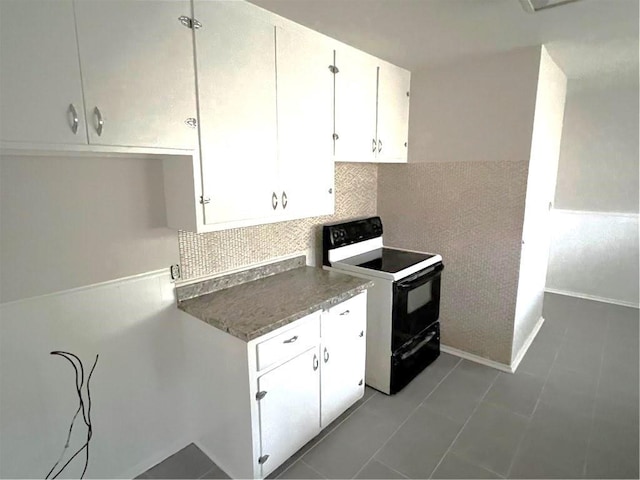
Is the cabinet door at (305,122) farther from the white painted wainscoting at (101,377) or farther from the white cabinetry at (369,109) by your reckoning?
the white painted wainscoting at (101,377)

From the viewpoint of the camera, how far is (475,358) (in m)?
2.96

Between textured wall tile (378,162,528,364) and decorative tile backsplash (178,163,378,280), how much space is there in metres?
0.28

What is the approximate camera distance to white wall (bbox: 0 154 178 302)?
1429 mm

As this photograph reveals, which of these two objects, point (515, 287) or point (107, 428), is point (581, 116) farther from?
point (107, 428)

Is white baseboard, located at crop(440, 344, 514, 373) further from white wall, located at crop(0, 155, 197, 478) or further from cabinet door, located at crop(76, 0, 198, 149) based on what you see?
cabinet door, located at crop(76, 0, 198, 149)

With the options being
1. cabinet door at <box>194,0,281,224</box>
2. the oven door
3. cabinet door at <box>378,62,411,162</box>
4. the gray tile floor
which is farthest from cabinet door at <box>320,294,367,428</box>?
cabinet door at <box>378,62,411,162</box>

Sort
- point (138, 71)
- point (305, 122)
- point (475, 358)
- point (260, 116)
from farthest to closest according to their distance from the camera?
1. point (475, 358)
2. point (305, 122)
3. point (260, 116)
4. point (138, 71)

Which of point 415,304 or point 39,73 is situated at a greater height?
point 39,73

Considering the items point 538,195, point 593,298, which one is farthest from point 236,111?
point 593,298

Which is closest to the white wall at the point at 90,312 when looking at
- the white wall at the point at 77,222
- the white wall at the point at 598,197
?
the white wall at the point at 77,222

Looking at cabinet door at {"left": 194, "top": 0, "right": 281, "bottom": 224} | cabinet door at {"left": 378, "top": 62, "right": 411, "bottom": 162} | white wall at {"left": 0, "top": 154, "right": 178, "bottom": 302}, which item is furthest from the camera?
cabinet door at {"left": 378, "top": 62, "right": 411, "bottom": 162}

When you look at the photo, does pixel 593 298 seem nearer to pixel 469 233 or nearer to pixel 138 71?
pixel 469 233

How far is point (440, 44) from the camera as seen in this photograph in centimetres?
226

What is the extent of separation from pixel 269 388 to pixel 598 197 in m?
4.29
